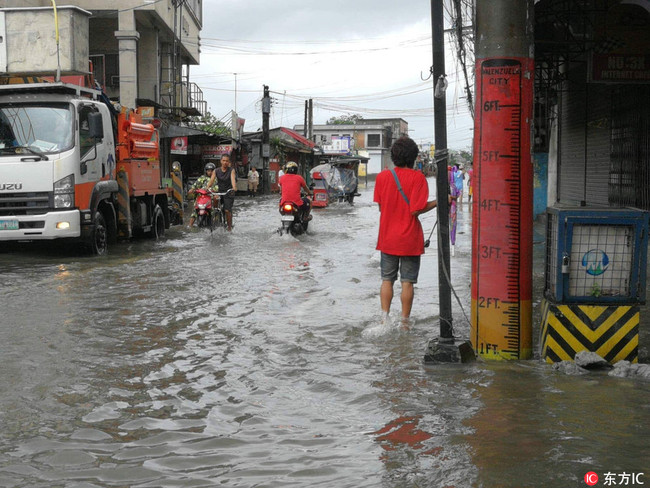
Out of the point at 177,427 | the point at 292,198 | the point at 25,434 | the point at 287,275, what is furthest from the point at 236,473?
the point at 292,198

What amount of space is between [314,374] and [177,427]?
1.51 m

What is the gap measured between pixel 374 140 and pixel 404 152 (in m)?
103

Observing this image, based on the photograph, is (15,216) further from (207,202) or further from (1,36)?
(207,202)

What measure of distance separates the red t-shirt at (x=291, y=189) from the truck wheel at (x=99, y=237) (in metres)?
4.26

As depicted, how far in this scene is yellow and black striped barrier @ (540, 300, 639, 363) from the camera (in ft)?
19.0

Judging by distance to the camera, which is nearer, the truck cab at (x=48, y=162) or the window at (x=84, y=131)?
the truck cab at (x=48, y=162)

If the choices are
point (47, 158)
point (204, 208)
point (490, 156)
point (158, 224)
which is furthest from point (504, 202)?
point (158, 224)

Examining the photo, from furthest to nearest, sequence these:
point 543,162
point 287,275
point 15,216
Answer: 1. point 543,162
2. point 15,216
3. point 287,275

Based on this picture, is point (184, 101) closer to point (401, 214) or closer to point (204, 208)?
point (204, 208)

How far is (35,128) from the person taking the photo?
12.8m

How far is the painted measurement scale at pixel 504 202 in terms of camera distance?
5.96m

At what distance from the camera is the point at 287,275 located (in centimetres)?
1162

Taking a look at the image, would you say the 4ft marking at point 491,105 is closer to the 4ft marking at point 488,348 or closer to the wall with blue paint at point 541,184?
the 4ft marking at point 488,348

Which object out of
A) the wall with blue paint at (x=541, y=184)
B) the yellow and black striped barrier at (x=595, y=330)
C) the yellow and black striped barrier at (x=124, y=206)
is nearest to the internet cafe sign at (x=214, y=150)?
A: the wall with blue paint at (x=541, y=184)
